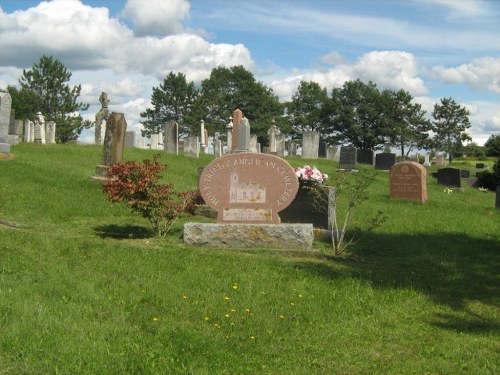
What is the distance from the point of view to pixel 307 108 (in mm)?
84812

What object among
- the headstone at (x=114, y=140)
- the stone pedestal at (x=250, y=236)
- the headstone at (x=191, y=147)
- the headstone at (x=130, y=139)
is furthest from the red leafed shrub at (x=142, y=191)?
the headstone at (x=130, y=139)

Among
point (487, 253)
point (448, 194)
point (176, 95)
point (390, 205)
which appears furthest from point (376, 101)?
point (487, 253)

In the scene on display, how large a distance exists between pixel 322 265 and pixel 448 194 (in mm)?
17427

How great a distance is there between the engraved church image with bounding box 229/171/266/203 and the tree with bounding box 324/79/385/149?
64.4 m

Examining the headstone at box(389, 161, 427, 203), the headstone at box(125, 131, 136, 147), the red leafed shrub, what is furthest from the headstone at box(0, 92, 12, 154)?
the headstone at box(125, 131, 136, 147)

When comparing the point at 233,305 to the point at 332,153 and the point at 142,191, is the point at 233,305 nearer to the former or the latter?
the point at 142,191

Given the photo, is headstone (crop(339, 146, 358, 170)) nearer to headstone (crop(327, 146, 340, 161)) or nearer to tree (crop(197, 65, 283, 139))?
headstone (crop(327, 146, 340, 161))

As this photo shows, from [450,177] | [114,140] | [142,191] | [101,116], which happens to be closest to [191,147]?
[101,116]

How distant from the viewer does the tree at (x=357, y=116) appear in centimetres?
7600

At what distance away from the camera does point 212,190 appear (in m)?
11.5

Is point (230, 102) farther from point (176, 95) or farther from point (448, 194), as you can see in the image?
point (448, 194)

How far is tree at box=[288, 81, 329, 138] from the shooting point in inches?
3223

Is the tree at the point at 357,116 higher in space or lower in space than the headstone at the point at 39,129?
higher

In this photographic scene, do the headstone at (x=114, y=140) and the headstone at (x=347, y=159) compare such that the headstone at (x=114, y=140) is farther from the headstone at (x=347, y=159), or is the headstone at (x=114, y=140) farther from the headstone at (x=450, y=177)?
the headstone at (x=450, y=177)
